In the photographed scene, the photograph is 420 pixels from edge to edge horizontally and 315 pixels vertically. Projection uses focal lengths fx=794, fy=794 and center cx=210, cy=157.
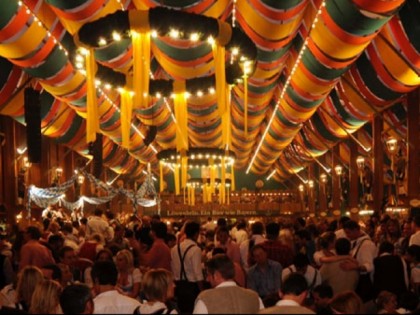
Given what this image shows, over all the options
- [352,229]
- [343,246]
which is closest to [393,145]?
[352,229]

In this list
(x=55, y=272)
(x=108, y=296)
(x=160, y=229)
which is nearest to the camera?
(x=108, y=296)

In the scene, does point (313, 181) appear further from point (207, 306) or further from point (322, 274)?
point (207, 306)

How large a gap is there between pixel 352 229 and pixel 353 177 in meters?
16.6

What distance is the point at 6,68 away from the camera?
42.7 ft

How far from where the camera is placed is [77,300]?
14.7 feet

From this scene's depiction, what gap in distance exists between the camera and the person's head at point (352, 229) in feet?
25.3

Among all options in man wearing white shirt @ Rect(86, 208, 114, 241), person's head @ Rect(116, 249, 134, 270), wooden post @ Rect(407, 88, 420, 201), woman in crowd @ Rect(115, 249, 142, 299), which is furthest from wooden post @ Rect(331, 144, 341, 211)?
person's head @ Rect(116, 249, 134, 270)

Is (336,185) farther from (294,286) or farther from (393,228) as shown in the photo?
(294,286)

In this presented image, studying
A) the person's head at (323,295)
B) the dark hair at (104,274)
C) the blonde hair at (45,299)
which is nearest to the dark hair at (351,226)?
the person's head at (323,295)

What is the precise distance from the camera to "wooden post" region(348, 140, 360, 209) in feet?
78.0

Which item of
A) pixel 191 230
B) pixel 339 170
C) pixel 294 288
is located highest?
pixel 339 170

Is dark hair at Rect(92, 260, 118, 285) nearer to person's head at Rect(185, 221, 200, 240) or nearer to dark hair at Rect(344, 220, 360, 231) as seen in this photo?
person's head at Rect(185, 221, 200, 240)

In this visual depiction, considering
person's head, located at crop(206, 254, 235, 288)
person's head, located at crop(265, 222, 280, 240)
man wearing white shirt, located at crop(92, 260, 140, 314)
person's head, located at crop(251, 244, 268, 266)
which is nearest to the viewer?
person's head, located at crop(206, 254, 235, 288)

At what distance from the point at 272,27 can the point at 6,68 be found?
487cm
